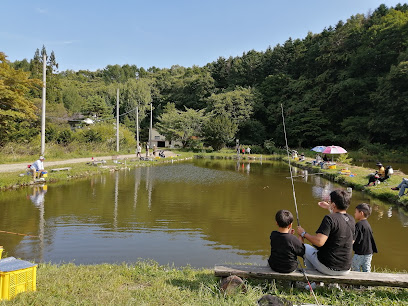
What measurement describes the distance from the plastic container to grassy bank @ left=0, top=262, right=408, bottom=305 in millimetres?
95

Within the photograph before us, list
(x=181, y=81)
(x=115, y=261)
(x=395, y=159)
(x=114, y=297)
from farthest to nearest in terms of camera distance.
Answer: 1. (x=181, y=81)
2. (x=395, y=159)
3. (x=115, y=261)
4. (x=114, y=297)

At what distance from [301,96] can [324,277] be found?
144 ft

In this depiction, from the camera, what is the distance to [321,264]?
11.9ft

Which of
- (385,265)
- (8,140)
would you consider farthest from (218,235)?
(8,140)

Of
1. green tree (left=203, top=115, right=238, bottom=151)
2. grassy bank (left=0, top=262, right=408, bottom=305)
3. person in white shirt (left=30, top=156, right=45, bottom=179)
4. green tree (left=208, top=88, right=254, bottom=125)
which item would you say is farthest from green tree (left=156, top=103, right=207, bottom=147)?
grassy bank (left=0, top=262, right=408, bottom=305)

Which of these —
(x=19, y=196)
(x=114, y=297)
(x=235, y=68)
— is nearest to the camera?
(x=114, y=297)

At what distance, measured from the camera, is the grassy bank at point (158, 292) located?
3.26 metres

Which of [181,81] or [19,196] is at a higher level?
[181,81]

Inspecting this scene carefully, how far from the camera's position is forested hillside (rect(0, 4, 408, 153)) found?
1391 inches

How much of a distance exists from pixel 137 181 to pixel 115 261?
32.6ft

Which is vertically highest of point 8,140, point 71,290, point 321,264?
point 8,140

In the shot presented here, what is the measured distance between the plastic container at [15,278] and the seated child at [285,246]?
9.05ft

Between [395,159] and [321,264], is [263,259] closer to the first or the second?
[321,264]

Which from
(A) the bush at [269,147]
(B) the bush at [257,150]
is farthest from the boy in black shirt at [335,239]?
(B) the bush at [257,150]
